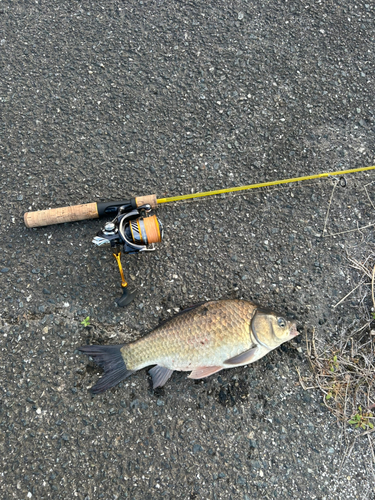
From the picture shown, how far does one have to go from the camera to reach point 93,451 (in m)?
2.73

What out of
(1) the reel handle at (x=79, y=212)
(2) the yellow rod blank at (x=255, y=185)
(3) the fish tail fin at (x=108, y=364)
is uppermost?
(2) the yellow rod blank at (x=255, y=185)

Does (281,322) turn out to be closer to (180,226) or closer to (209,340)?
(209,340)

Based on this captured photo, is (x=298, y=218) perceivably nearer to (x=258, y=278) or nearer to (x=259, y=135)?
(x=258, y=278)

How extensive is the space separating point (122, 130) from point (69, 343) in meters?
2.06

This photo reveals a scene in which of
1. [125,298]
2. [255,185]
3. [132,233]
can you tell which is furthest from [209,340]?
[255,185]

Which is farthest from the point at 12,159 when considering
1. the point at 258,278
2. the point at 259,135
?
the point at 258,278

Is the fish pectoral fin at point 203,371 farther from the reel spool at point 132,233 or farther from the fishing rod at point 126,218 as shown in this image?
the reel spool at point 132,233

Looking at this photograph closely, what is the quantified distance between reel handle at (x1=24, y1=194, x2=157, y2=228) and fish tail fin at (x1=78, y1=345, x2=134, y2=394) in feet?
3.68

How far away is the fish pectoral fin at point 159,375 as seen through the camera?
8.89 ft

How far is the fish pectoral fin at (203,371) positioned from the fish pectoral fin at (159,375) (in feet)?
0.64

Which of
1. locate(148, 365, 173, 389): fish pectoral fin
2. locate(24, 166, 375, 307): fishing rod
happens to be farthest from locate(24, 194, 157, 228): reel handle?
locate(148, 365, 173, 389): fish pectoral fin

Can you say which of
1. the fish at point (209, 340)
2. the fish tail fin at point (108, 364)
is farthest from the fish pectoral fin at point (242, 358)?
the fish tail fin at point (108, 364)

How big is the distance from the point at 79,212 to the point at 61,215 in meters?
0.16

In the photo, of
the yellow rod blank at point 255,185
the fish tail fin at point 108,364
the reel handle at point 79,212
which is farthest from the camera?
the yellow rod blank at point 255,185
